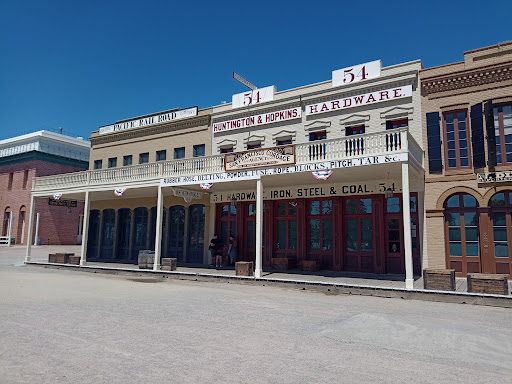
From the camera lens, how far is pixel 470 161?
45.4 feet

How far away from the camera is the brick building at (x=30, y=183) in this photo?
3612 cm

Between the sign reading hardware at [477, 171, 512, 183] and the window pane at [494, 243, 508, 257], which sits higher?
the sign reading hardware at [477, 171, 512, 183]

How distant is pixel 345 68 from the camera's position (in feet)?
53.9

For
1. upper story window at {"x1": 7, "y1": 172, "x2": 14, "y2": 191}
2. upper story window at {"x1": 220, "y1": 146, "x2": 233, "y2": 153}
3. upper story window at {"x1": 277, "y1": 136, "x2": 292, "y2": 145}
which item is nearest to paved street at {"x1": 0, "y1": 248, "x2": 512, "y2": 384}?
upper story window at {"x1": 277, "y1": 136, "x2": 292, "y2": 145}

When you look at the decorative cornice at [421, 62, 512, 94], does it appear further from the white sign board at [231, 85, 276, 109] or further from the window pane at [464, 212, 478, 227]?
the white sign board at [231, 85, 276, 109]

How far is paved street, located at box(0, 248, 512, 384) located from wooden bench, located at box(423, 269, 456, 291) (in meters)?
0.79

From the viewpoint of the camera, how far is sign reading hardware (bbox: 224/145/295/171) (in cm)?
1391

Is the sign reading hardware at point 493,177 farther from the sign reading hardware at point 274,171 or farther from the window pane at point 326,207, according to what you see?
the window pane at point 326,207

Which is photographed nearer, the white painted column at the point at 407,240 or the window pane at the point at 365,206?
the white painted column at the point at 407,240

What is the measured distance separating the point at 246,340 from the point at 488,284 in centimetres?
716

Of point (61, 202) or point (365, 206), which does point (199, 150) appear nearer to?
point (61, 202)

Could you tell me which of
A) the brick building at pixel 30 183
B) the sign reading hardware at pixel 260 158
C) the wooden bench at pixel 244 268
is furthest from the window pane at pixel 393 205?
the brick building at pixel 30 183

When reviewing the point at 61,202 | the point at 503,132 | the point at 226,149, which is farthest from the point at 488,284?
the point at 61,202

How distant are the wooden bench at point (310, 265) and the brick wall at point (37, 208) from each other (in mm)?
29664
